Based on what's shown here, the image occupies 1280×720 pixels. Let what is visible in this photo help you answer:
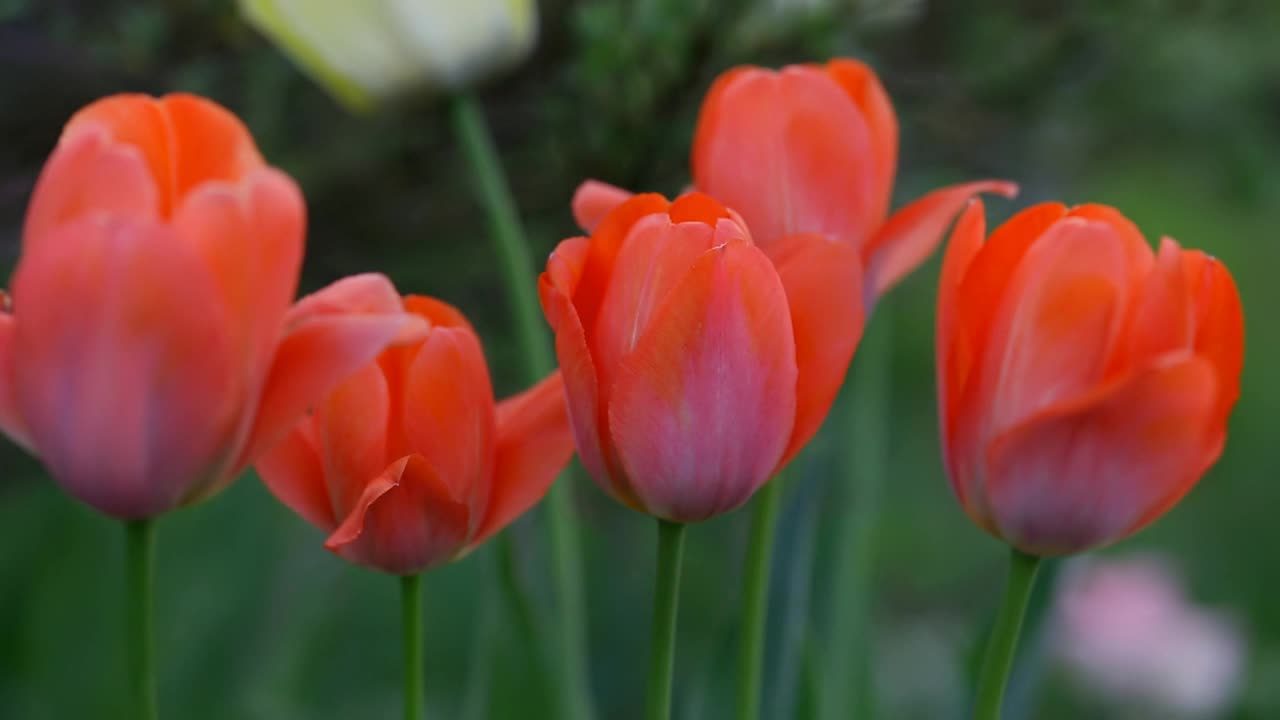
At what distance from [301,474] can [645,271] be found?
68 mm

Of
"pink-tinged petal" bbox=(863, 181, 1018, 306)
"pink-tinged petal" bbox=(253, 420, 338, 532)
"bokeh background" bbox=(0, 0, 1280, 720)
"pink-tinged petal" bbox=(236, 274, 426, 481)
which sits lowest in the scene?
"bokeh background" bbox=(0, 0, 1280, 720)

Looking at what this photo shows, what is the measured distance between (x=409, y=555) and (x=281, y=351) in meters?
0.05

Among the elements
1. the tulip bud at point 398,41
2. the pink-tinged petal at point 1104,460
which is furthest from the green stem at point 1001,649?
the tulip bud at point 398,41

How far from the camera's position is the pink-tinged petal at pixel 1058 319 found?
0.23 metres

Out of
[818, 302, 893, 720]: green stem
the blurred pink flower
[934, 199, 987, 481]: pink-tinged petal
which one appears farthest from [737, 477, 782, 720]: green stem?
the blurred pink flower

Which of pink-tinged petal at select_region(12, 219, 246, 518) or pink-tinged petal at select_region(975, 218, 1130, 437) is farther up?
pink-tinged petal at select_region(12, 219, 246, 518)

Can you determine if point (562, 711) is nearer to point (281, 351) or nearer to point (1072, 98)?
point (281, 351)

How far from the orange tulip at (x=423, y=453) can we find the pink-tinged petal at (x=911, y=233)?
9 centimetres

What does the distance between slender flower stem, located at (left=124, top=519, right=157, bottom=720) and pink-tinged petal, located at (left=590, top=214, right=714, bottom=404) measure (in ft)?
0.23

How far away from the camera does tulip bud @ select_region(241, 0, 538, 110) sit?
406 mm

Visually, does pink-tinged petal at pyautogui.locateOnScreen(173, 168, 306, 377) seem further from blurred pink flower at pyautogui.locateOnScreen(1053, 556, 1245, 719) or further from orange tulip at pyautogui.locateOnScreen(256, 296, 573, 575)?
blurred pink flower at pyautogui.locateOnScreen(1053, 556, 1245, 719)

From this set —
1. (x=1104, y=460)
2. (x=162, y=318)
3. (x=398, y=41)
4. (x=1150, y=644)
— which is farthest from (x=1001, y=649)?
(x=1150, y=644)

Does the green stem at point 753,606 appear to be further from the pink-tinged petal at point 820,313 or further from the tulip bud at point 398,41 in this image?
the tulip bud at point 398,41

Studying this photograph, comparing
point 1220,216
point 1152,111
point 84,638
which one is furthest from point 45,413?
point 1220,216
